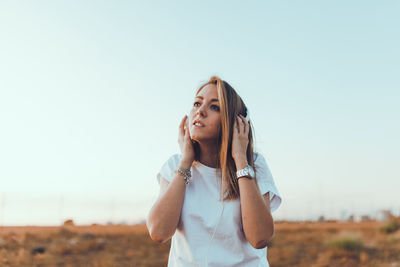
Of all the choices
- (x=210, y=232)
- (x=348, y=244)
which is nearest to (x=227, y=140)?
(x=210, y=232)

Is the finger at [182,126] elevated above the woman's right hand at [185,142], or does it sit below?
above

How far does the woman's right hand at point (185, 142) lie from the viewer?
2.63 meters

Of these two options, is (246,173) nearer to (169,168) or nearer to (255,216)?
(255,216)

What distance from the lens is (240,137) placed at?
262cm

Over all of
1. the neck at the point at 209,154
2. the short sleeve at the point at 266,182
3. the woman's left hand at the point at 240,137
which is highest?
the woman's left hand at the point at 240,137

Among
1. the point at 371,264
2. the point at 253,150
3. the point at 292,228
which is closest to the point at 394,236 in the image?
the point at 371,264

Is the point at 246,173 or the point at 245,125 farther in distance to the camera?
the point at 245,125

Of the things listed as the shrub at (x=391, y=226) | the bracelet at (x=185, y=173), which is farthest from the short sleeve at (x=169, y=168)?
the shrub at (x=391, y=226)

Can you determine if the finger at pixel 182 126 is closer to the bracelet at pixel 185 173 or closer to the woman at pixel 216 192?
the woman at pixel 216 192

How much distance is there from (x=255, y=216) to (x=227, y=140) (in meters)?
0.54

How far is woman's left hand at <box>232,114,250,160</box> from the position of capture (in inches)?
102

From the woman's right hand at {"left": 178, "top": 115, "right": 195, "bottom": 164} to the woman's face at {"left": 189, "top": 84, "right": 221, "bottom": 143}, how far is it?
0.07 m

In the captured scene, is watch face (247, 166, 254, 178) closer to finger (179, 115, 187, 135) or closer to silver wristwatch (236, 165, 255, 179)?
silver wristwatch (236, 165, 255, 179)

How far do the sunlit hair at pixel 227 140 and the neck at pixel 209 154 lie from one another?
32 mm
